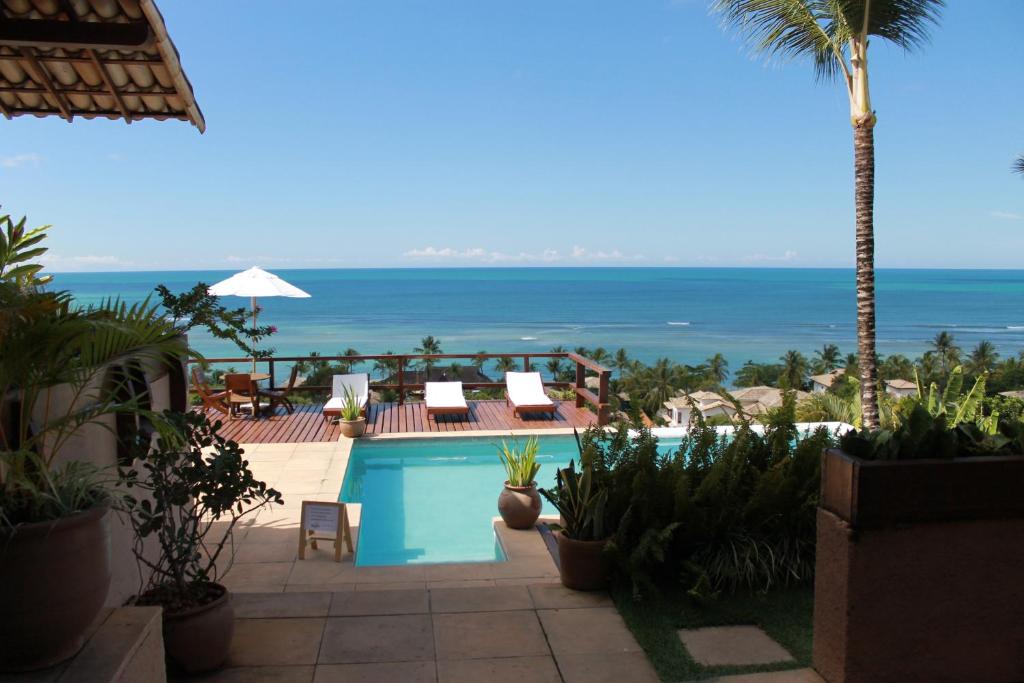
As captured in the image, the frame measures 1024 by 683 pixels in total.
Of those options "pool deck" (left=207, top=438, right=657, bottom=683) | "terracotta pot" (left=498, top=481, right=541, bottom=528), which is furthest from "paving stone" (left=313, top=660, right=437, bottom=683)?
"terracotta pot" (left=498, top=481, right=541, bottom=528)

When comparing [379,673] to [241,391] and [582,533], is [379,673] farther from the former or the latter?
[241,391]

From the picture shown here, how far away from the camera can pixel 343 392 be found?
10789 millimetres

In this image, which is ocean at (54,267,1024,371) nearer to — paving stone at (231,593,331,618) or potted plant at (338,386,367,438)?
potted plant at (338,386,367,438)

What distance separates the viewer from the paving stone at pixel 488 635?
327 centimetres

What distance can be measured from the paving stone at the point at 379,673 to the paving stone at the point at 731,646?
117cm

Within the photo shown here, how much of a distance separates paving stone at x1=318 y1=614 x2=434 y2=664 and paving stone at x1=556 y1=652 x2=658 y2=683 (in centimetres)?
60

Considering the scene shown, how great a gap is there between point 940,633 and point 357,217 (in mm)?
97539

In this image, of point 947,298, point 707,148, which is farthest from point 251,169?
point 947,298

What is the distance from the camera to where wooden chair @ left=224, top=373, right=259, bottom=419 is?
33.7ft

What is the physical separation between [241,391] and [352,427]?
2.24 meters

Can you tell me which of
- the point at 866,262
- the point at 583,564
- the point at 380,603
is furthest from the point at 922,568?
the point at 866,262

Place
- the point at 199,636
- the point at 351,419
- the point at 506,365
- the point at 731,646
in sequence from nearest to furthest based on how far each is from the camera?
1. the point at 199,636
2. the point at 731,646
3. the point at 351,419
4. the point at 506,365

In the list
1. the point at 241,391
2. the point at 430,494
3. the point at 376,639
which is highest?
the point at 241,391

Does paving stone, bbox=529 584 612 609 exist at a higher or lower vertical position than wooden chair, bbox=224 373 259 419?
lower
